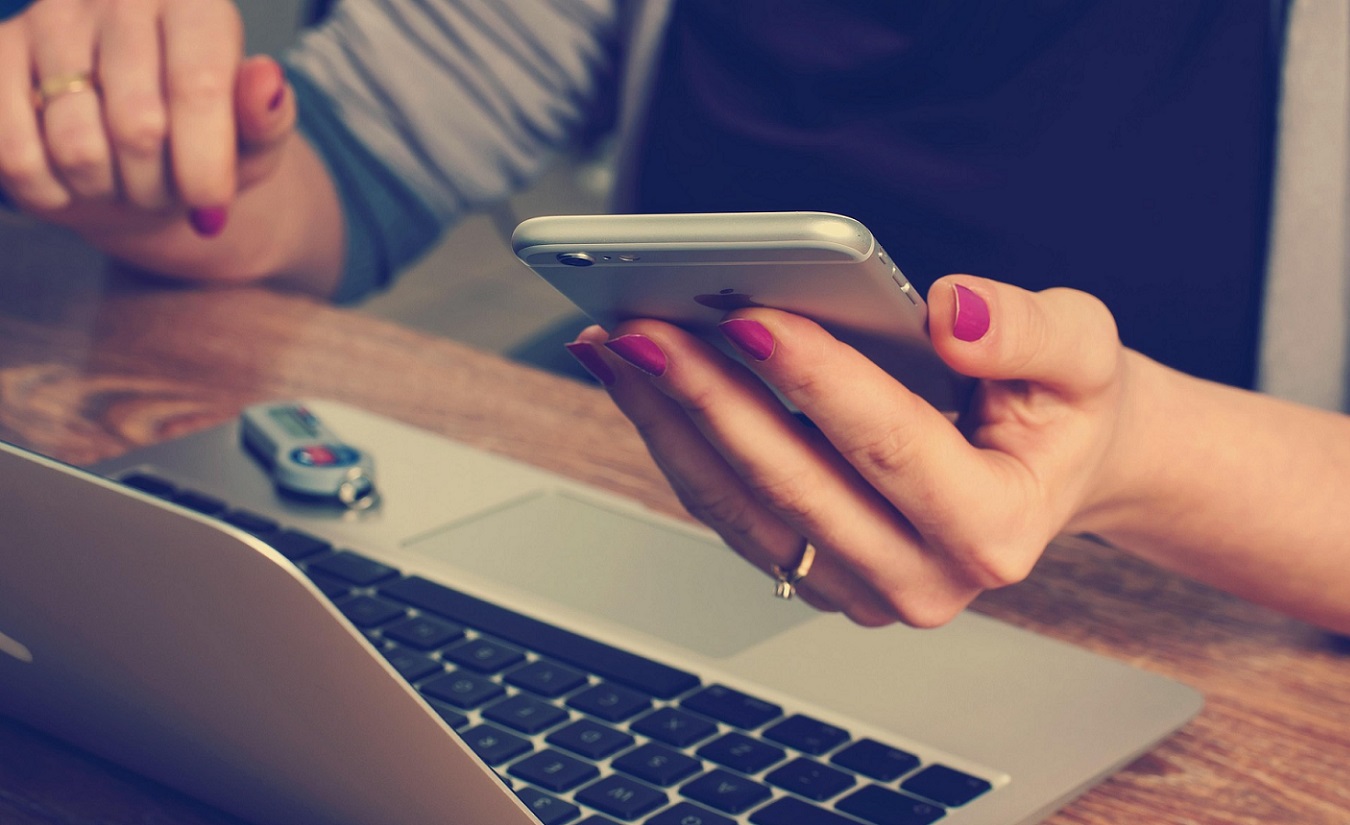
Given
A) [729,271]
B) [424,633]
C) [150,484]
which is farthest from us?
[150,484]

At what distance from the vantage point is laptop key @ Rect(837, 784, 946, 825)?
0.34 meters

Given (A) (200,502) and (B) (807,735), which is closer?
(B) (807,735)

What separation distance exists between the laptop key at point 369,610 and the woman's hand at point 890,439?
0.10 m

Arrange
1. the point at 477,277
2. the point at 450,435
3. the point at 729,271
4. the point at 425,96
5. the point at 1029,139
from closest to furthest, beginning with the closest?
the point at 729,271 → the point at 450,435 → the point at 1029,139 → the point at 425,96 → the point at 477,277

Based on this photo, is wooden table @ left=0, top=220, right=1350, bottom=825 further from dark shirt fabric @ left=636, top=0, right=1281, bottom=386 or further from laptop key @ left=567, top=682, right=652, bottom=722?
dark shirt fabric @ left=636, top=0, right=1281, bottom=386

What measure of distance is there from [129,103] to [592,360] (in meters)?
A: 0.38

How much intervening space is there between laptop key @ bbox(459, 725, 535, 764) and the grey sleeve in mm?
636

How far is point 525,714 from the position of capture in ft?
1.23

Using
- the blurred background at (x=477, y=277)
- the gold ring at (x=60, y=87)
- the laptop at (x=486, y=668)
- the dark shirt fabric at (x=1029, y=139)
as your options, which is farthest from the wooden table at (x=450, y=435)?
the blurred background at (x=477, y=277)

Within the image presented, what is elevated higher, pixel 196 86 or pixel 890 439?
pixel 196 86

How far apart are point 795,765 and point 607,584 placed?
0.45ft

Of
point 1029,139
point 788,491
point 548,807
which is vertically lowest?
point 548,807

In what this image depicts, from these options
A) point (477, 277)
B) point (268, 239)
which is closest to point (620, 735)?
point (268, 239)

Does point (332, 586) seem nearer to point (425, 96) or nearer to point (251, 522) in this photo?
point (251, 522)
